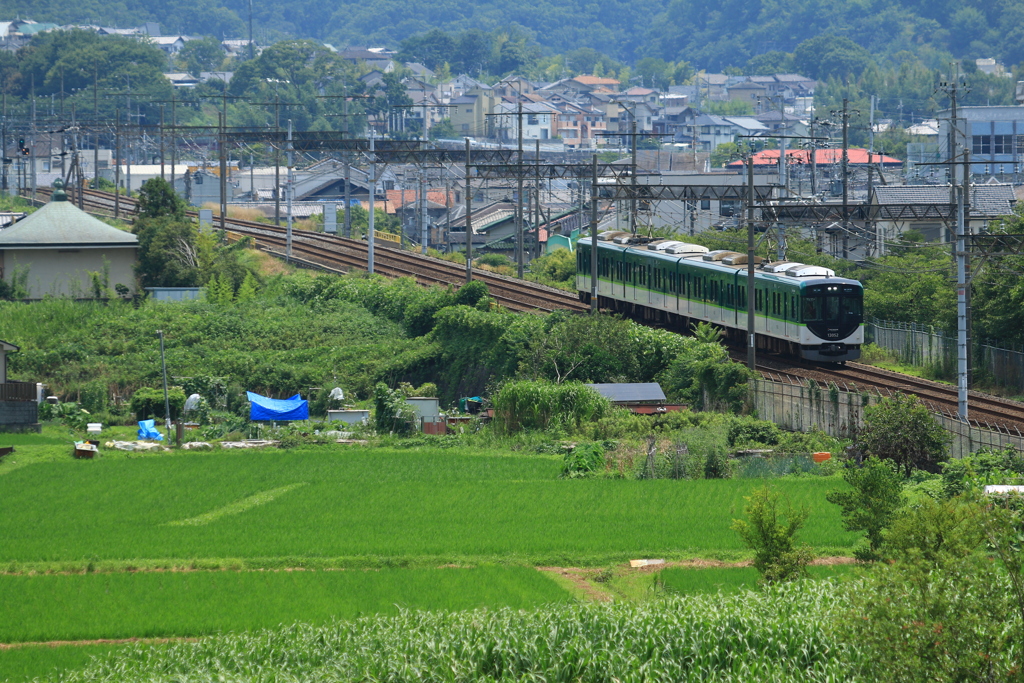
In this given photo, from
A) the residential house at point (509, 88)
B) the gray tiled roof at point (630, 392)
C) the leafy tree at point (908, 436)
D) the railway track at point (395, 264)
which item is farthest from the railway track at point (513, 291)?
the residential house at point (509, 88)

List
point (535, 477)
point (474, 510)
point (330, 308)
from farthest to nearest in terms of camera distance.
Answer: point (330, 308)
point (535, 477)
point (474, 510)

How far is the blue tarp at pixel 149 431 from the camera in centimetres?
3928

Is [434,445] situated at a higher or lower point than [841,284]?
lower

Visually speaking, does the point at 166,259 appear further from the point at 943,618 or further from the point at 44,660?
the point at 943,618

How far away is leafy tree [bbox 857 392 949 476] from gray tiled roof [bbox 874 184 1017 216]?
3578cm

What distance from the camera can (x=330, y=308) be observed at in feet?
183

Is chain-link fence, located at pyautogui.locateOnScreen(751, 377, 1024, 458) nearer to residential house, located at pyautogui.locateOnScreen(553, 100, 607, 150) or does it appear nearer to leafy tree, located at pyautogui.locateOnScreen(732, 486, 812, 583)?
leafy tree, located at pyautogui.locateOnScreen(732, 486, 812, 583)

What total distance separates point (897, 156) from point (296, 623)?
442ft

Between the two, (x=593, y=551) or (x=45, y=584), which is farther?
(x=593, y=551)

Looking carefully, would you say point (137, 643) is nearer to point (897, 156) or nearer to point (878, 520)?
point (878, 520)

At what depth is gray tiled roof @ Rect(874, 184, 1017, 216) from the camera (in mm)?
64438

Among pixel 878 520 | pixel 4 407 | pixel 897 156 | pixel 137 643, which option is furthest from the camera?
pixel 897 156

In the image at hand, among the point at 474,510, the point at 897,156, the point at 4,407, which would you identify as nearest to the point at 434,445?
the point at 474,510

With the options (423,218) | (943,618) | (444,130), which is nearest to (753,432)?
(943,618)
